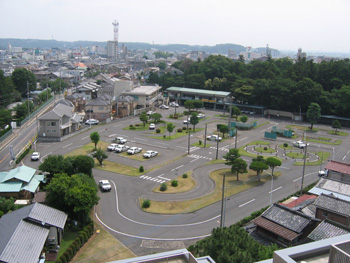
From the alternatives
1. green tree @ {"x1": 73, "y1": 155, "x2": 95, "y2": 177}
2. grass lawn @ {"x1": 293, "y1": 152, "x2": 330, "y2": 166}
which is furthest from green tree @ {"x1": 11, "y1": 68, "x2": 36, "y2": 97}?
grass lawn @ {"x1": 293, "y1": 152, "x2": 330, "y2": 166}

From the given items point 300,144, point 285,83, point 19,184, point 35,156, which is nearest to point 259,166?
point 300,144

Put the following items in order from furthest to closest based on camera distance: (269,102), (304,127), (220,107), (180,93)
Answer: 1. (180,93)
2. (220,107)
3. (269,102)
4. (304,127)

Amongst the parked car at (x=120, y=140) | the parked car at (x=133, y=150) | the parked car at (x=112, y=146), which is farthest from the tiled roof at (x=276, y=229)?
the parked car at (x=120, y=140)

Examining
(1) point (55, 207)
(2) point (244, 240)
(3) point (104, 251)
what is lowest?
(3) point (104, 251)

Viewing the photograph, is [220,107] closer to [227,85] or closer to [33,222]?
[227,85]

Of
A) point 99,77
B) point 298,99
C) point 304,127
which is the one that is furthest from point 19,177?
point 99,77

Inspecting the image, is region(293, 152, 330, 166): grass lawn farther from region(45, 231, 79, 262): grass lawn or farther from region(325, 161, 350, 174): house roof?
region(45, 231, 79, 262): grass lawn
